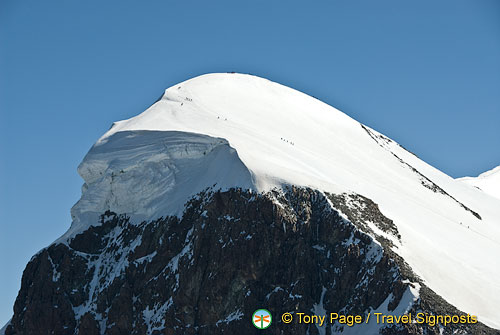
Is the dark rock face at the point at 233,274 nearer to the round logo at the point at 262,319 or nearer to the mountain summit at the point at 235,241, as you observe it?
the mountain summit at the point at 235,241

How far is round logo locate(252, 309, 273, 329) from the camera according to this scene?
12888cm

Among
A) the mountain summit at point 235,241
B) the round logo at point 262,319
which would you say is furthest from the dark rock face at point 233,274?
the round logo at point 262,319

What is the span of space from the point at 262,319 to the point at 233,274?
737 centimetres

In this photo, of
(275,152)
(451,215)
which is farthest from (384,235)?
(451,215)

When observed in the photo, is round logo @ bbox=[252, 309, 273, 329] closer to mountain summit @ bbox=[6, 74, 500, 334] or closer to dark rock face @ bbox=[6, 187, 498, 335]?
dark rock face @ bbox=[6, 187, 498, 335]

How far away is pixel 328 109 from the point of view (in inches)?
7849

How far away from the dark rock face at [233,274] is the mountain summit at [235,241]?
0.18 meters

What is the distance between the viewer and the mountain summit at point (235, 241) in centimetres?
13100

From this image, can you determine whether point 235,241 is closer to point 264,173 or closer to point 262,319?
point 264,173

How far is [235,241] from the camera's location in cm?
13438

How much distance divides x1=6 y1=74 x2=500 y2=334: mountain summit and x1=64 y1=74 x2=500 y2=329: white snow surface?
293 mm

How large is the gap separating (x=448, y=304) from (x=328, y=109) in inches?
3079

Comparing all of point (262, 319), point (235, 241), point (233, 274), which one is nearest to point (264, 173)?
point (235, 241)

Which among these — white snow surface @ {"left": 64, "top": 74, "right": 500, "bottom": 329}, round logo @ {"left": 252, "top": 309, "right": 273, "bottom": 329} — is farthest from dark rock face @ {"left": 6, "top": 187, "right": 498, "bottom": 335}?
white snow surface @ {"left": 64, "top": 74, "right": 500, "bottom": 329}
